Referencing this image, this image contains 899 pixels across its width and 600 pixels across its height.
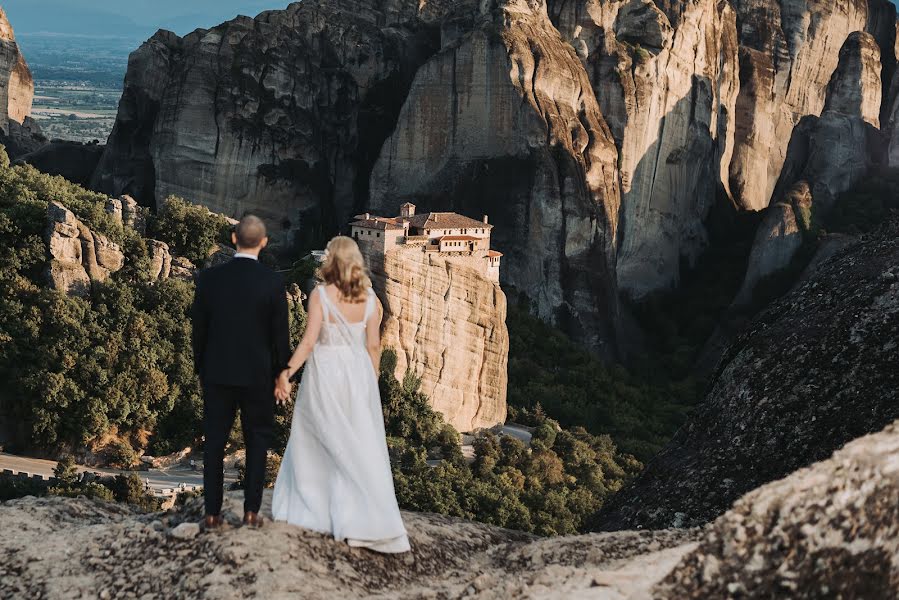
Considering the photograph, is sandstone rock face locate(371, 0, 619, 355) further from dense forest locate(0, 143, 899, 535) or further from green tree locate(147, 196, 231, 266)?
green tree locate(147, 196, 231, 266)

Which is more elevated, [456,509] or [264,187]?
[264,187]

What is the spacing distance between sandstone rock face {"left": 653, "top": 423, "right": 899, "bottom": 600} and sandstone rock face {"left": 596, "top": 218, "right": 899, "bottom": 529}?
4.31m

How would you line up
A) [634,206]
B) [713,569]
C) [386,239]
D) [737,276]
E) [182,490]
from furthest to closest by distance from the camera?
[737,276] < [634,206] < [386,239] < [182,490] < [713,569]

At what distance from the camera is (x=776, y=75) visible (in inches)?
2931

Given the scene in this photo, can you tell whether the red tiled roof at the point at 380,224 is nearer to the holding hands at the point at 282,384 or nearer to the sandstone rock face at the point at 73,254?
the sandstone rock face at the point at 73,254

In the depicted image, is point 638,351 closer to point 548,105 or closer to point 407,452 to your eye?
point 548,105

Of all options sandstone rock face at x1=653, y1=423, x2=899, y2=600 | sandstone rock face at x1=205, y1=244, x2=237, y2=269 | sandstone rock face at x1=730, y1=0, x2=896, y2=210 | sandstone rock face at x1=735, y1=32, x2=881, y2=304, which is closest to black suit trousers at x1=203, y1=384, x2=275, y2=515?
sandstone rock face at x1=653, y1=423, x2=899, y2=600

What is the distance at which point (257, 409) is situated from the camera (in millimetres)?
8250

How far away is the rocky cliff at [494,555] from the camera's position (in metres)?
6.08

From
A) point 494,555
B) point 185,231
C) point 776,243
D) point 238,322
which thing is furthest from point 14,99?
point 494,555

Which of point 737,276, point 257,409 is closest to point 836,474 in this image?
point 257,409

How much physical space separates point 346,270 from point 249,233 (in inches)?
27.4

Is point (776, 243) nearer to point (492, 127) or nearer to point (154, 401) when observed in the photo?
point (492, 127)

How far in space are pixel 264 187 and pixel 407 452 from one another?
99.5 feet
